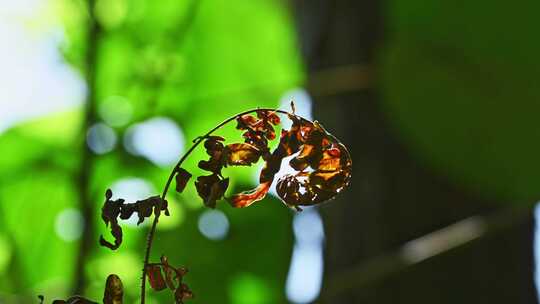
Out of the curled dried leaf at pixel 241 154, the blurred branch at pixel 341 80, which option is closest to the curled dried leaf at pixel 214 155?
the curled dried leaf at pixel 241 154

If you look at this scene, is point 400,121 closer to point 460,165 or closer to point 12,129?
point 460,165

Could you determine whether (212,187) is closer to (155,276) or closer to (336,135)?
(155,276)

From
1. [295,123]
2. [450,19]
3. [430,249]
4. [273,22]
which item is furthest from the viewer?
[273,22]

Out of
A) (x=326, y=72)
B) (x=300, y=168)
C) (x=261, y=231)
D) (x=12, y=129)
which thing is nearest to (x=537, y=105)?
(x=326, y=72)

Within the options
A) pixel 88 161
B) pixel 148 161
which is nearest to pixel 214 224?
pixel 148 161

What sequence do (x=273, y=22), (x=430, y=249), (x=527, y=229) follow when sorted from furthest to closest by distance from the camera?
(x=273, y=22) → (x=527, y=229) → (x=430, y=249)

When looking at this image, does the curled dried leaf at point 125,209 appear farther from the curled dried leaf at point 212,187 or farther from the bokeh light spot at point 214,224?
the bokeh light spot at point 214,224
